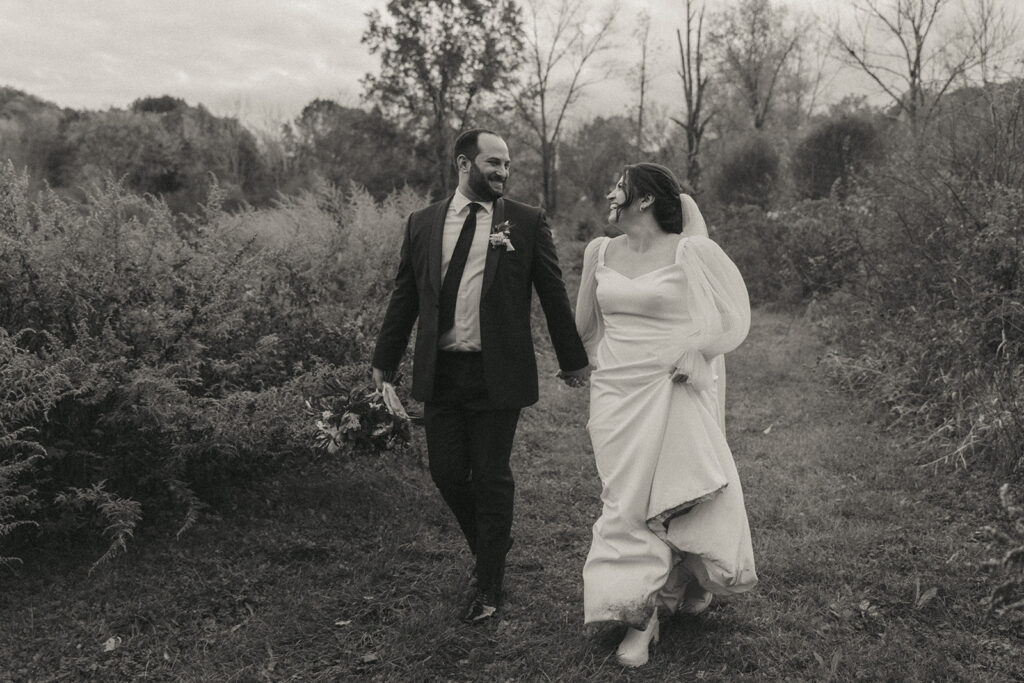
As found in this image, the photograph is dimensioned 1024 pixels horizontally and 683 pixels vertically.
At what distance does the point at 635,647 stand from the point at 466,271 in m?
1.89

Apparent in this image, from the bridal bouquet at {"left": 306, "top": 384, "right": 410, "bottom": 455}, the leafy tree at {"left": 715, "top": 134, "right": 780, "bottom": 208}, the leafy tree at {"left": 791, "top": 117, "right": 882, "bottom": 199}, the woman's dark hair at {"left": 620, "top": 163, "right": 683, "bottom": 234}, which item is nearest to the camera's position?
the woman's dark hair at {"left": 620, "top": 163, "right": 683, "bottom": 234}

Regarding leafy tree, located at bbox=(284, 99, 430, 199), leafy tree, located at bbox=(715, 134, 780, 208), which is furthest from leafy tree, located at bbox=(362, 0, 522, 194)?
leafy tree, located at bbox=(715, 134, 780, 208)

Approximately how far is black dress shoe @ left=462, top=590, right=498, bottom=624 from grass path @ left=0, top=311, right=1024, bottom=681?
72mm

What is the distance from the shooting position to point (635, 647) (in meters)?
3.53

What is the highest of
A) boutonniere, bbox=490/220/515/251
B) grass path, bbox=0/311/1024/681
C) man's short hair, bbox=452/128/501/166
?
man's short hair, bbox=452/128/501/166

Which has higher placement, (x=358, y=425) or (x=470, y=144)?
(x=470, y=144)

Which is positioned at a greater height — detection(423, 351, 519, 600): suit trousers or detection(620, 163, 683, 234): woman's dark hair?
detection(620, 163, 683, 234): woman's dark hair

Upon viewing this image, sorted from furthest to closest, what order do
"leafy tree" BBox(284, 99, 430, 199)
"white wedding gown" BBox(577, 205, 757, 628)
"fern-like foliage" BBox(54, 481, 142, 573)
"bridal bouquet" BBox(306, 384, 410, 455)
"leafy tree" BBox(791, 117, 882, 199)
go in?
"leafy tree" BBox(284, 99, 430, 199), "leafy tree" BBox(791, 117, 882, 199), "bridal bouquet" BBox(306, 384, 410, 455), "fern-like foliage" BBox(54, 481, 142, 573), "white wedding gown" BBox(577, 205, 757, 628)

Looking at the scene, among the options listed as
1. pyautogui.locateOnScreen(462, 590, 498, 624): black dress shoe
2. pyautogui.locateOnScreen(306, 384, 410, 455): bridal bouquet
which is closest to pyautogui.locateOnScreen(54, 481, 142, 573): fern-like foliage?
pyautogui.locateOnScreen(306, 384, 410, 455): bridal bouquet

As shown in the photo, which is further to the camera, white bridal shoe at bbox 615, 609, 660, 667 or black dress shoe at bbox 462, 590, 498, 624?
black dress shoe at bbox 462, 590, 498, 624

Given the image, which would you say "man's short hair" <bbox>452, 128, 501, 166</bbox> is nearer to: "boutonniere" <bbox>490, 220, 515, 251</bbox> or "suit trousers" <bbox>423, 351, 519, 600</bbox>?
"boutonniere" <bbox>490, 220, 515, 251</bbox>

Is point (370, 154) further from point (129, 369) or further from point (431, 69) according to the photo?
point (129, 369)

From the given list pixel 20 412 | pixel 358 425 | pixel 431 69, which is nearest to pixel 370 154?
pixel 431 69

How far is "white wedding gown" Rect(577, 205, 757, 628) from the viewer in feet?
11.4
